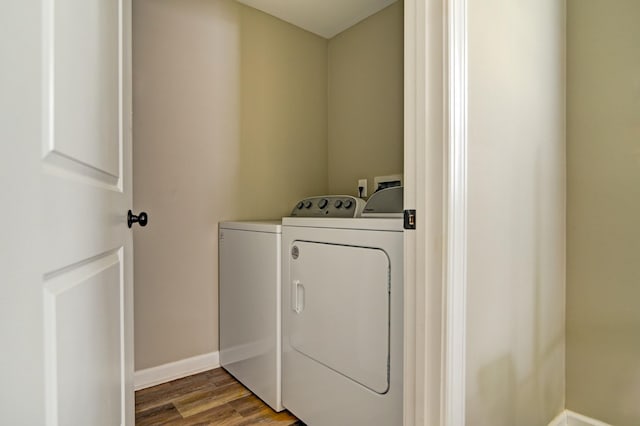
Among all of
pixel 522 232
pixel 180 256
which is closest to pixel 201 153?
pixel 180 256

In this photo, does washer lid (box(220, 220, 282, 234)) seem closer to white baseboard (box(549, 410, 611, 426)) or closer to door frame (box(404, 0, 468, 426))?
door frame (box(404, 0, 468, 426))

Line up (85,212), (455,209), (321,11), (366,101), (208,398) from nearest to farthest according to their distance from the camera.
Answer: (85,212) → (455,209) → (208,398) → (321,11) → (366,101)

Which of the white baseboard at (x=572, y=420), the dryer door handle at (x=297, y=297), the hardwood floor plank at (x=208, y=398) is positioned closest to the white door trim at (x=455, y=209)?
the dryer door handle at (x=297, y=297)

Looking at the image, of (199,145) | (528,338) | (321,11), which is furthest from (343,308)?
(321,11)

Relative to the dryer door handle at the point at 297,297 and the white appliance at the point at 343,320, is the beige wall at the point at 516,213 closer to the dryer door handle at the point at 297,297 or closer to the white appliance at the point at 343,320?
the white appliance at the point at 343,320

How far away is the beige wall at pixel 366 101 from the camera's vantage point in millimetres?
2188

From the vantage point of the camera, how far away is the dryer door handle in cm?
149

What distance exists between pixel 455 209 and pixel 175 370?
183cm

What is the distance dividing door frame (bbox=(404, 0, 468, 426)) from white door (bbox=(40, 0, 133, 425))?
30.3 inches

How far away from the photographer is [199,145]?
203 centimetres

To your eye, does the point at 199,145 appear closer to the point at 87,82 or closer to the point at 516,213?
the point at 87,82

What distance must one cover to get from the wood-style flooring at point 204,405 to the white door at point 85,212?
2.16ft

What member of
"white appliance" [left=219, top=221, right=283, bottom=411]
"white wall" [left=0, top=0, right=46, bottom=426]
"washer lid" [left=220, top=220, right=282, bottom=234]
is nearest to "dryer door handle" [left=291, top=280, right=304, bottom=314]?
"white appliance" [left=219, top=221, right=283, bottom=411]

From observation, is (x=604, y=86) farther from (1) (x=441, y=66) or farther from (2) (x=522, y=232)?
(1) (x=441, y=66)
